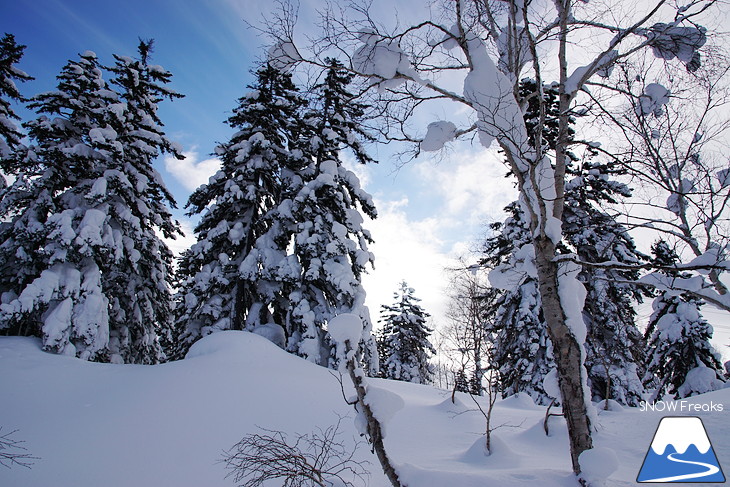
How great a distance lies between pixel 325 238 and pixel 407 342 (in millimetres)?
15089

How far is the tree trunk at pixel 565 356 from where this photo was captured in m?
3.44

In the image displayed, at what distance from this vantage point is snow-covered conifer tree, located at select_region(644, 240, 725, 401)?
13047mm

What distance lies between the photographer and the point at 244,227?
12383 mm

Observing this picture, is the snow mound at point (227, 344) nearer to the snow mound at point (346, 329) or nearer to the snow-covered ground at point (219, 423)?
the snow-covered ground at point (219, 423)

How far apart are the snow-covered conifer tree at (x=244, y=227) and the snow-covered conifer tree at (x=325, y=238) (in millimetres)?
689

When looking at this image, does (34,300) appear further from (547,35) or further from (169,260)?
(547,35)

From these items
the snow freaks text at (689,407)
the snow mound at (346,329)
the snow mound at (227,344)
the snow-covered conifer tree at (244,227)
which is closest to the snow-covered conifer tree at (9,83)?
the snow-covered conifer tree at (244,227)

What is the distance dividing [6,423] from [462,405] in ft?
29.1

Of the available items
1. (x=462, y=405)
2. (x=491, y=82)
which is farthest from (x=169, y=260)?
(x=491, y=82)

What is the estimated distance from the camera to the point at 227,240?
11852 mm

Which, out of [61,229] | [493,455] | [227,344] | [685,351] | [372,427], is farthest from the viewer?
[685,351]

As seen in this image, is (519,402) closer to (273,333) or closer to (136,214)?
(273,333)

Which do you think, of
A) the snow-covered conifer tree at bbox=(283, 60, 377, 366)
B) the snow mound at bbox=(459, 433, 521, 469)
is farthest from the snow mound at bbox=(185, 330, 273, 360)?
the snow mound at bbox=(459, 433, 521, 469)

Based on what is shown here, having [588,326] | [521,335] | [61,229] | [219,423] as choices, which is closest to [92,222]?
[61,229]
